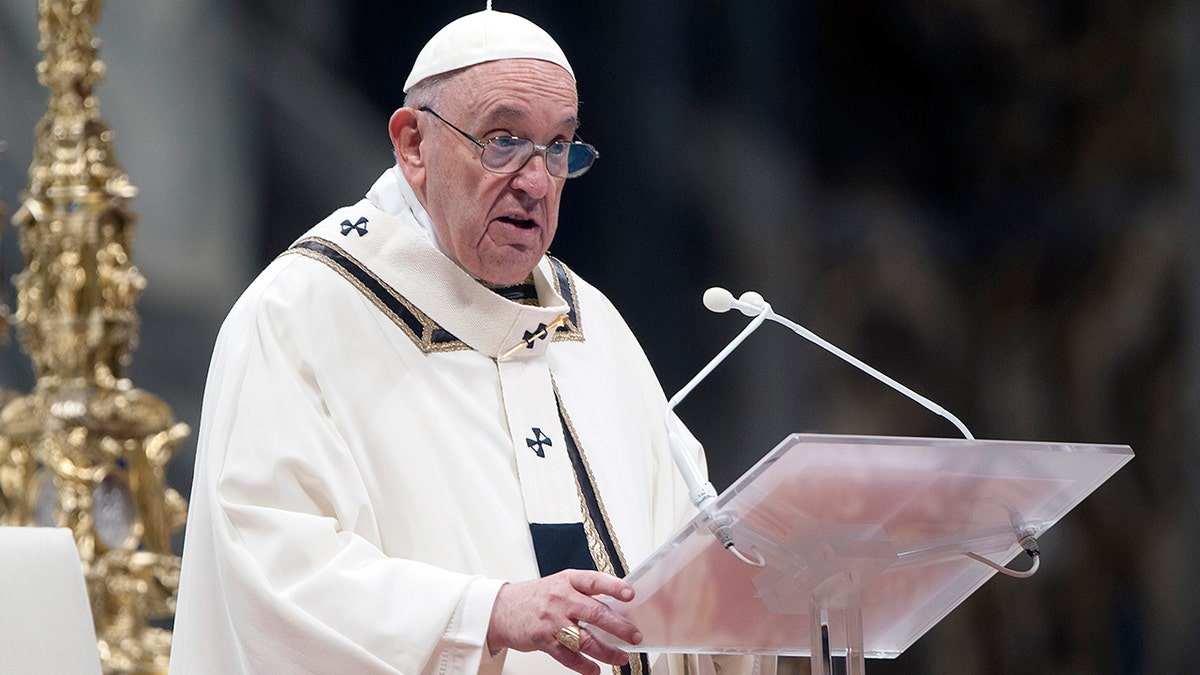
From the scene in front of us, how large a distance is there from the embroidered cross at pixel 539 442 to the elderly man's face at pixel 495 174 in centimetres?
28

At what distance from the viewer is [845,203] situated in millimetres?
6031

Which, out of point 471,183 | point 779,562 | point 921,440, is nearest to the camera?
point 921,440

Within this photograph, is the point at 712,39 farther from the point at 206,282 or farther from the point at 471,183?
the point at 471,183

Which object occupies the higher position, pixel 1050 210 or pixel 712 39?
pixel 712 39

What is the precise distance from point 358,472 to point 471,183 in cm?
57

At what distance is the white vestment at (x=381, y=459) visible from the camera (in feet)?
8.50

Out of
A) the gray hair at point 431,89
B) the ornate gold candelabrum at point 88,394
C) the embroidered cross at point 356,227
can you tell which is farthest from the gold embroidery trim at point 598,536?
the ornate gold candelabrum at point 88,394

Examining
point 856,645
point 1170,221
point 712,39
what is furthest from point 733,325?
point 856,645

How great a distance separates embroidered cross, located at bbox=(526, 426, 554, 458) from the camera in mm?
2980

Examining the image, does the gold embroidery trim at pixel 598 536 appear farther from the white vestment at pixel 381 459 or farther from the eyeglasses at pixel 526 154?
the eyeglasses at pixel 526 154

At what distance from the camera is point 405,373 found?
2936mm

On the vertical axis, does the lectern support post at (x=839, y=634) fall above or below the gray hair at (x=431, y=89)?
below

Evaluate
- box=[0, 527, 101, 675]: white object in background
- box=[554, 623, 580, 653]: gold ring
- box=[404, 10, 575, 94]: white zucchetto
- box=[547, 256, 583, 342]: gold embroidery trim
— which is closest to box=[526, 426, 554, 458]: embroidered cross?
box=[547, 256, 583, 342]: gold embroidery trim

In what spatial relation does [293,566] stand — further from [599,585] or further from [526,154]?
[526,154]
